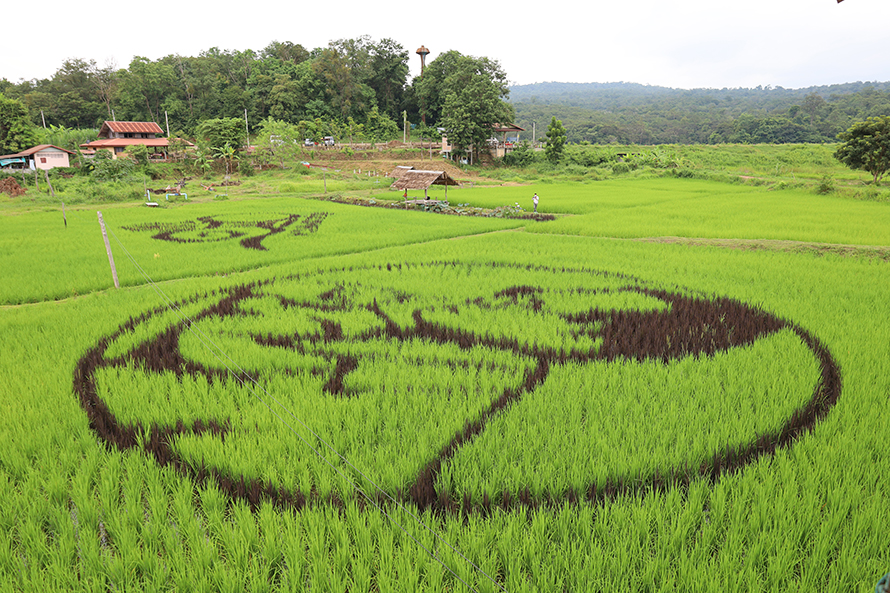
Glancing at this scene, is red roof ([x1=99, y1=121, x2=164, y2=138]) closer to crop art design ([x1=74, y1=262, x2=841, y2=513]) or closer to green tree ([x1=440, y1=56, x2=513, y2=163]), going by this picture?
green tree ([x1=440, y1=56, x2=513, y2=163])

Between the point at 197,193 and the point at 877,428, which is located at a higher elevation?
the point at 197,193

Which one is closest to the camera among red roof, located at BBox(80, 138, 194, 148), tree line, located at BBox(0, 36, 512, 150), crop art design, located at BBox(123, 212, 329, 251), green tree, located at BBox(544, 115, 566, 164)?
crop art design, located at BBox(123, 212, 329, 251)

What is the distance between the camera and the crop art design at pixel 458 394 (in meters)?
2.92

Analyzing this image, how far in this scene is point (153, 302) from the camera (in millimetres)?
7105

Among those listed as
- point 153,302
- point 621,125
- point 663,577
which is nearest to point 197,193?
point 153,302

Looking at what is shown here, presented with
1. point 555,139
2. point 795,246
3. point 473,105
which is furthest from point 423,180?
point 555,139

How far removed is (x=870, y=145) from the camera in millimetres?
24422

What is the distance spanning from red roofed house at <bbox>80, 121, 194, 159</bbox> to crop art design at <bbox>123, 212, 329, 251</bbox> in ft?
95.3

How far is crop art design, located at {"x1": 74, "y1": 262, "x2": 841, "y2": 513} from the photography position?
2.92 metres

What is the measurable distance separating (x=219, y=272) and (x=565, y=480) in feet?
28.6

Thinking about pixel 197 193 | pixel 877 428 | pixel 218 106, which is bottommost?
pixel 877 428

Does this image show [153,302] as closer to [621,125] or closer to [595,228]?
[595,228]

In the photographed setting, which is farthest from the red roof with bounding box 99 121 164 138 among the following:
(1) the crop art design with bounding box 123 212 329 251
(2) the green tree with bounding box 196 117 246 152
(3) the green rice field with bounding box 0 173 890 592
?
(3) the green rice field with bounding box 0 173 890 592

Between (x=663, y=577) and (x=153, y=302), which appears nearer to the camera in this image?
(x=663, y=577)
